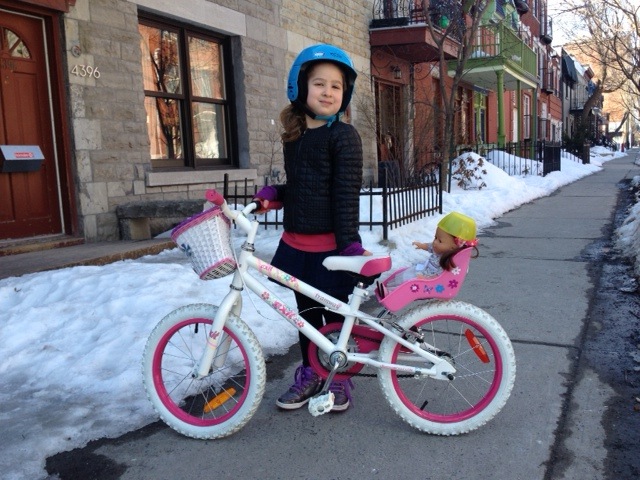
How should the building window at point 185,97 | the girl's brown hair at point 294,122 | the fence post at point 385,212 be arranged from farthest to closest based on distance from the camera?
the building window at point 185,97 → the fence post at point 385,212 → the girl's brown hair at point 294,122

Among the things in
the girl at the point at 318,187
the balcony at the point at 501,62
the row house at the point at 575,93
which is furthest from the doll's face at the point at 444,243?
the row house at the point at 575,93

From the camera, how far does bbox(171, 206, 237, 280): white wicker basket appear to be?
260cm

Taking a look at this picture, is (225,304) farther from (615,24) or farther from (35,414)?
(615,24)

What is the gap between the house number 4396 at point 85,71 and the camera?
6.55 meters

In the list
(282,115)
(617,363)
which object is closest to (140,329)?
(282,115)

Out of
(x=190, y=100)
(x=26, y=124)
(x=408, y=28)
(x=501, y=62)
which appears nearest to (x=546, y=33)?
(x=501, y=62)

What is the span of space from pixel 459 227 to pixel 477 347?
0.61 m

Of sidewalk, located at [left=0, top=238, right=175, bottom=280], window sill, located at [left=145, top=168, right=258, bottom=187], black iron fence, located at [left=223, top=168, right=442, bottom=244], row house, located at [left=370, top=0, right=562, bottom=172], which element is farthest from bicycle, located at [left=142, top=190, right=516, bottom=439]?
row house, located at [left=370, top=0, right=562, bottom=172]

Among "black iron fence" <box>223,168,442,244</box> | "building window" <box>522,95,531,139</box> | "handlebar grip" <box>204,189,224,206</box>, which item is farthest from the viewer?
"building window" <box>522,95,531,139</box>

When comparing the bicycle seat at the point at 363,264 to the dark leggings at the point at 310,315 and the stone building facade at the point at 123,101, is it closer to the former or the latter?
the dark leggings at the point at 310,315

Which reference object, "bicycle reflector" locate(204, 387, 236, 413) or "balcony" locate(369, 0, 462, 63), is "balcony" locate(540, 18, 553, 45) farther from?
"bicycle reflector" locate(204, 387, 236, 413)

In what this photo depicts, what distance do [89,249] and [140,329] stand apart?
2702 millimetres

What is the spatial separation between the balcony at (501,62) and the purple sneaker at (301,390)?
13079mm

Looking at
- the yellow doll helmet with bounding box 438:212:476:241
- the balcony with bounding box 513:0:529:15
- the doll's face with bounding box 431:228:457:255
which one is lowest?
the doll's face with bounding box 431:228:457:255
